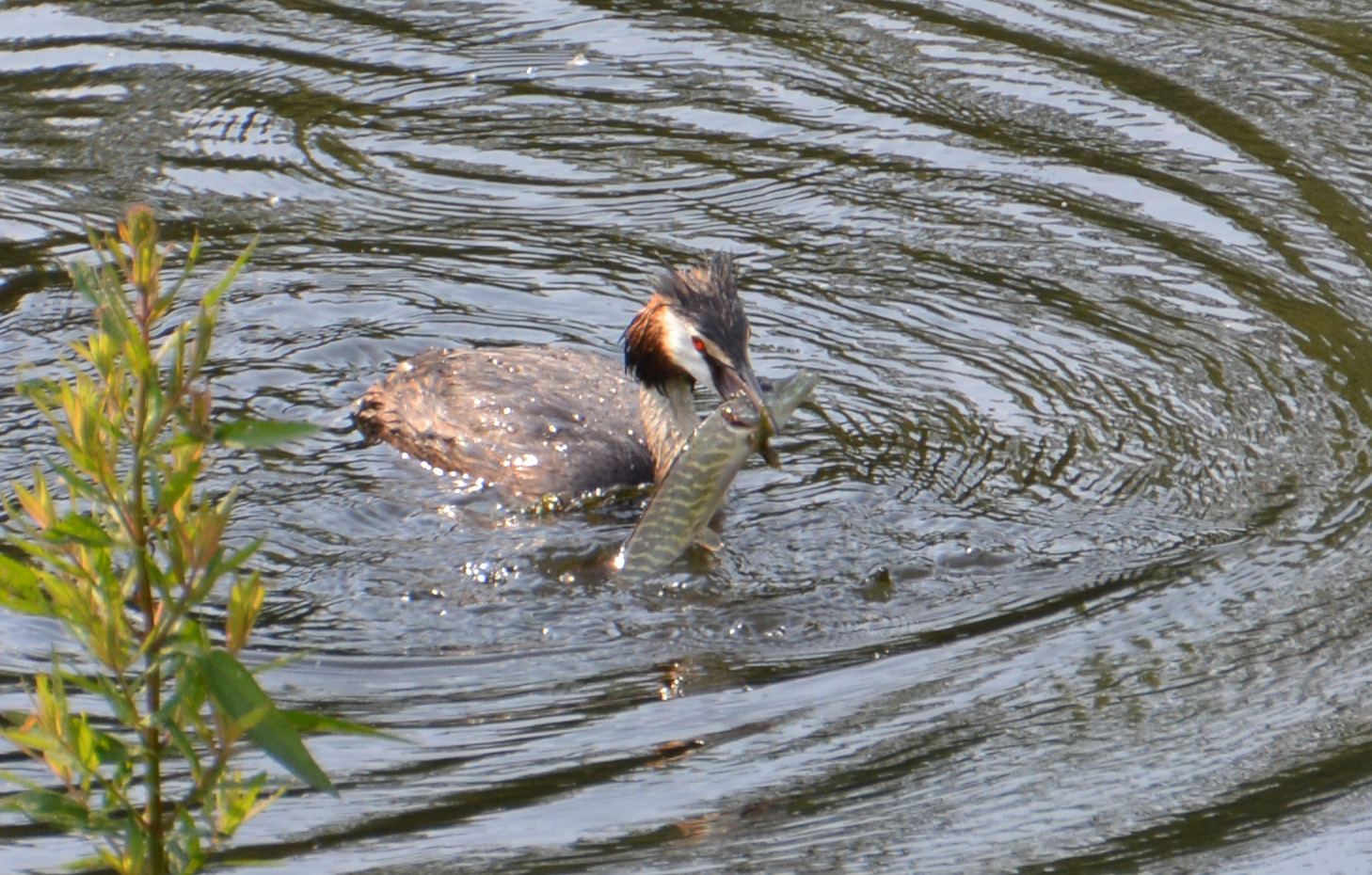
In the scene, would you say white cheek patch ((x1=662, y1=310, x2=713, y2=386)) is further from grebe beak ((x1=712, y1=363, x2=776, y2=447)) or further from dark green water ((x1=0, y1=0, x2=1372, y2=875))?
dark green water ((x1=0, y1=0, x2=1372, y2=875))

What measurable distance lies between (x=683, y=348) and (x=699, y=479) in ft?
3.55

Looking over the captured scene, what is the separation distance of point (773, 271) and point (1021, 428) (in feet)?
6.01

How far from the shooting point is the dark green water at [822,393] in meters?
4.68

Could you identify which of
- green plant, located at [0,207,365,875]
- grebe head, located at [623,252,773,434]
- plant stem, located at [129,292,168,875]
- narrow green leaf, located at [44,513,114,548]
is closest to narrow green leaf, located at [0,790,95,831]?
green plant, located at [0,207,365,875]

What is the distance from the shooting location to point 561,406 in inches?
311

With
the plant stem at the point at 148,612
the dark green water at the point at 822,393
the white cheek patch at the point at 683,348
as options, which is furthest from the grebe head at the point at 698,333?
the plant stem at the point at 148,612

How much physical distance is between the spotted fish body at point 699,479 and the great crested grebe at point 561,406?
26.7 inches

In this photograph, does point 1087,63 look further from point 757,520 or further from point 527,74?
point 757,520

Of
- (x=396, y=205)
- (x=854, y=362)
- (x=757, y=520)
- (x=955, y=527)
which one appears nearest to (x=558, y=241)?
(x=396, y=205)

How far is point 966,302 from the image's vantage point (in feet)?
27.9

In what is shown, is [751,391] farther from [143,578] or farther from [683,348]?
[143,578]

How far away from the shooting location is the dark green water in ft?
15.4

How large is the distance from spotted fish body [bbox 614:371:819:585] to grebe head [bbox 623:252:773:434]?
0.14m

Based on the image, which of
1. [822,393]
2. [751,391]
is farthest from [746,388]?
[822,393]
